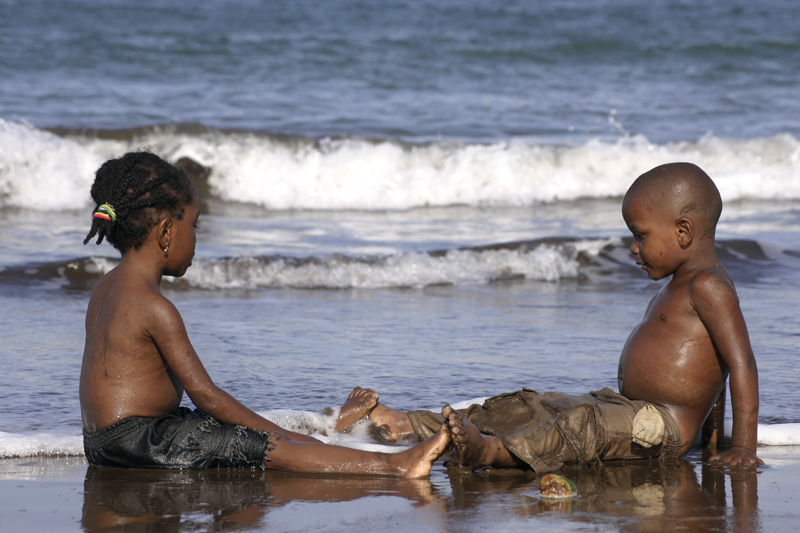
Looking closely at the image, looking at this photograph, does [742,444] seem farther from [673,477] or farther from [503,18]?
[503,18]

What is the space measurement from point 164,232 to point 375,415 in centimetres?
106

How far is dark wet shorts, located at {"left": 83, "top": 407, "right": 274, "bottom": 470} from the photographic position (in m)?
3.15

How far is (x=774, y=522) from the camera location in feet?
8.86

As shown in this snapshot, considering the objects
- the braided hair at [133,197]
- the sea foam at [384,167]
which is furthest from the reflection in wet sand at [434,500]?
the sea foam at [384,167]

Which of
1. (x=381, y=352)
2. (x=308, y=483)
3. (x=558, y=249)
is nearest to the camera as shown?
(x=308, y=483)

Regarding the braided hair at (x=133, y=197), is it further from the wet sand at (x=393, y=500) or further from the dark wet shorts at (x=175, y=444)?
the wet sand at (x=393, y=500)

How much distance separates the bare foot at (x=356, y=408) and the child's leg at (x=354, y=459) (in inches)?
18.8

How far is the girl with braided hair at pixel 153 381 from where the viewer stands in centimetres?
315

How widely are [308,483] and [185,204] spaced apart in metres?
1.02

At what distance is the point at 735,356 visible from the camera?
3.27 m

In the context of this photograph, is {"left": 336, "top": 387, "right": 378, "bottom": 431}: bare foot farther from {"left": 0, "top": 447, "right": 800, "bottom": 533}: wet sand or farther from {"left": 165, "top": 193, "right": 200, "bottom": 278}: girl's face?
{"left": 165, "top": 193, "right": 200, "bottom": 278}: girl's face

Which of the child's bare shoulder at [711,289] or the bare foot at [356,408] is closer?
the child's bare shoulder at [711,289]

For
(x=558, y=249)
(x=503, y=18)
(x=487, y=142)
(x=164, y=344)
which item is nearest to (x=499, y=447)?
(x=164, y=344)

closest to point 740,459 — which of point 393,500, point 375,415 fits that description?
point 393,500
